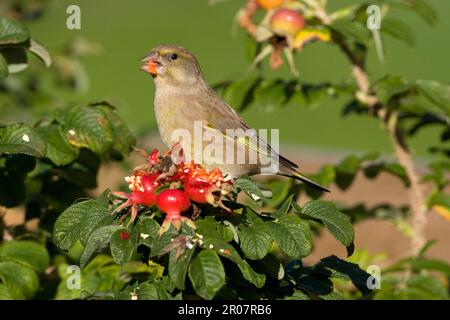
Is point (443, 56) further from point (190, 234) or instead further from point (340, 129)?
point (190, 234)

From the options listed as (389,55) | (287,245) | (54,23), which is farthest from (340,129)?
(287,245)

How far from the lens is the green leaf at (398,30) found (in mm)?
3883

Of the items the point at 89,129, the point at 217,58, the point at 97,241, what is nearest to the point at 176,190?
the point at 97,241

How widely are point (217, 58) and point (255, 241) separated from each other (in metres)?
12.9

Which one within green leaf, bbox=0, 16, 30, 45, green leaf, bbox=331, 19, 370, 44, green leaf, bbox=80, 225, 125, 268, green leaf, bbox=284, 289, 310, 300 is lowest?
green leaf, bbox=284, 289, 310, 300

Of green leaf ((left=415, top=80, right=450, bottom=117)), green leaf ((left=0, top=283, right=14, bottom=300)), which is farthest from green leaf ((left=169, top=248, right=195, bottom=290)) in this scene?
green leaf ((left=415, top=80, right=450, bottom=117))

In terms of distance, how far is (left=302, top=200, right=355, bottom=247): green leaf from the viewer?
255cm

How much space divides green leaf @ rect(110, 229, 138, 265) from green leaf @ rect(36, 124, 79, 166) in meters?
1.01

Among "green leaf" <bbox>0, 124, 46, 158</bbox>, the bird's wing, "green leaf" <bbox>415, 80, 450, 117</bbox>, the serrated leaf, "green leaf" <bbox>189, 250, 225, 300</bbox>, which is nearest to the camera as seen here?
"green leaf" <bbox>189, 250, 225, 300</bbox>

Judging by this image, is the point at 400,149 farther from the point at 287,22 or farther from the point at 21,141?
the point at 21,141

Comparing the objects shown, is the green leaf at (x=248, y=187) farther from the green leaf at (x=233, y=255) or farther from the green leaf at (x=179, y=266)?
the green leaf at (x=179, y=266)

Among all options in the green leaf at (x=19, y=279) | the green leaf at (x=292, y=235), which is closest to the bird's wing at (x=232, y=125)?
the green leaf at (x=19, y=279)

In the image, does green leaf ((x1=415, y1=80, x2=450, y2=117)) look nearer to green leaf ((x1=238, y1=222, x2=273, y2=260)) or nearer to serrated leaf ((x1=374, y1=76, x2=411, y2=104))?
serrated leaf ((x1=374, y1=76, x2=411, y2=104))

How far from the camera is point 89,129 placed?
135 inches
